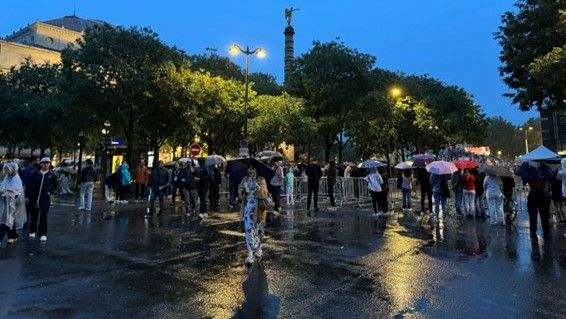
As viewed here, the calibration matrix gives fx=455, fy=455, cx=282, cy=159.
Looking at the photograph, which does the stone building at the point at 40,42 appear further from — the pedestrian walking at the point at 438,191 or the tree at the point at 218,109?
the pedestrian walking at the point at 438,191

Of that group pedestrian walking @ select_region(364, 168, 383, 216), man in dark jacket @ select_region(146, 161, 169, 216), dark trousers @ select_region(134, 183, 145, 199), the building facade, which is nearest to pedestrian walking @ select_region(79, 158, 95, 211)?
man in dark jacket @ select_region(146, 161, 169, 216)

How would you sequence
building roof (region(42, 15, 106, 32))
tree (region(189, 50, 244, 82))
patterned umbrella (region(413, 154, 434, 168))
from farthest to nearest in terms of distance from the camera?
building roof (region(42, 15, 106, 32)) → tree (region(189, 50, 244, 82)) → patterned umbrella (region(413, 154, 434, 168))

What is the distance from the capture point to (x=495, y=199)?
1321 centimetres

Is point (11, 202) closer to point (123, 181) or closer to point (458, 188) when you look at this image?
point (123, 181)

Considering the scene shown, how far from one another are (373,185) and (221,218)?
504cm

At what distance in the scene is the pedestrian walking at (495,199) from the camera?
1311cm

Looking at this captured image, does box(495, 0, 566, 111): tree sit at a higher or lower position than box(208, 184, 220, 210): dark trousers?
higher

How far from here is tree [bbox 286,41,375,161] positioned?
1183 inches

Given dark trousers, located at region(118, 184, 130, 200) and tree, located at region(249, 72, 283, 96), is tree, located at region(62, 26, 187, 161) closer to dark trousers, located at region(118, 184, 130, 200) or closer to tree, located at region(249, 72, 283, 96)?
dark trousers, located at region(118, 184, 130, 200)

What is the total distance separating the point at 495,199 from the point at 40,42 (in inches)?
3149

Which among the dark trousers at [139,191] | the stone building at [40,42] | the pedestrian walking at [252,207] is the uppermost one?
the stone building at [40,42]

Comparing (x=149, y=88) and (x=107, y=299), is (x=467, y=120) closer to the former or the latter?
(x=149, y=88)

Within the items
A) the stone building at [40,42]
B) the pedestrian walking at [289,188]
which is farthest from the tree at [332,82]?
the stone building at [40,42]

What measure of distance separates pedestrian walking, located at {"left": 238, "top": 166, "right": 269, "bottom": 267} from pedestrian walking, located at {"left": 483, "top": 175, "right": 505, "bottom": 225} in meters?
8.15
